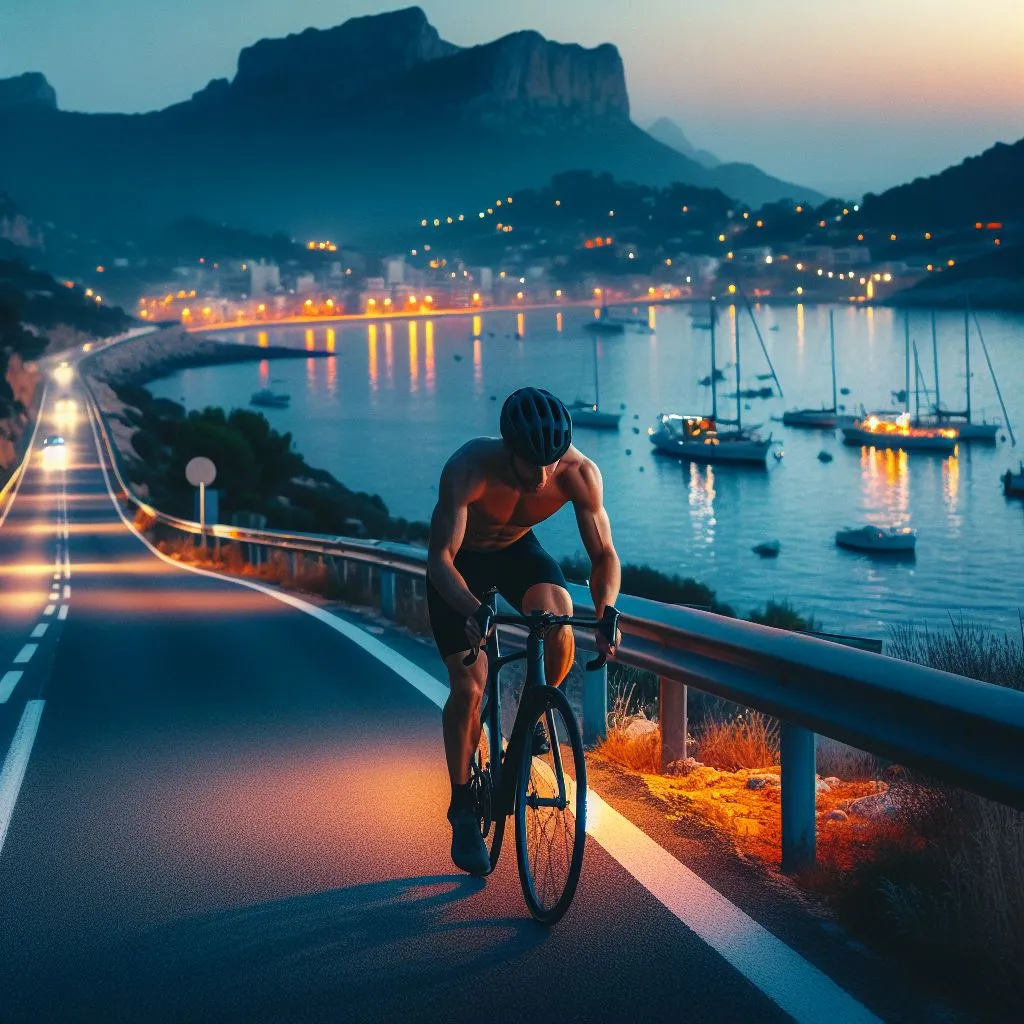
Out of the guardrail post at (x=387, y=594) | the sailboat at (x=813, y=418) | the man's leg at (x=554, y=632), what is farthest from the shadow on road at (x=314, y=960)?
the sailboat at (x=813, y=418)

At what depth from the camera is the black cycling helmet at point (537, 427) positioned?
5.17 m

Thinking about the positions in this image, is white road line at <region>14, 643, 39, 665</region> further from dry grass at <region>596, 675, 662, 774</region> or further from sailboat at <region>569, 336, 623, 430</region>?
sailboat at <region>569, 336, 623, 430</region>

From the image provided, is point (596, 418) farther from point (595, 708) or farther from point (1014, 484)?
point (595, 708)

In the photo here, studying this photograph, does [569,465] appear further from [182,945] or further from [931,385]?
[931,385]

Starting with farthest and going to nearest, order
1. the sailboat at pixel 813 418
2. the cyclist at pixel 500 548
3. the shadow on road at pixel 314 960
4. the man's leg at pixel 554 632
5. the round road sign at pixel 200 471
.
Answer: the sailboat at pixel 813 418, the round road sign at pixel 200 471, the man's leg at pixel 554 632, the cyclist at pixel 500 548, the shadow on road at pixel 314 960

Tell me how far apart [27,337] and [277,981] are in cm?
17533

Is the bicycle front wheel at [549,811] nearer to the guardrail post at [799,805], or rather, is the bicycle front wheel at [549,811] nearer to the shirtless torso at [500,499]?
the shirtless torso at [500,499]

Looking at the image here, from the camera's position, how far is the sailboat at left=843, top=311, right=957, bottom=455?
11550 centimetres

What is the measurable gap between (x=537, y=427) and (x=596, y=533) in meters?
0.70

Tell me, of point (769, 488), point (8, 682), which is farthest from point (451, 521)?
point (769, 488)

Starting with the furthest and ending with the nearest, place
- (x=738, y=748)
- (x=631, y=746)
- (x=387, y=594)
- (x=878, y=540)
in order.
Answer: (x=878, y=540) < (x=387, y=594) < (x=738, y=748) < (x=631, y=746)

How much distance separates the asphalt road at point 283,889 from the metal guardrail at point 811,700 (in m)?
0.70

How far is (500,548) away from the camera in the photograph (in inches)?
234

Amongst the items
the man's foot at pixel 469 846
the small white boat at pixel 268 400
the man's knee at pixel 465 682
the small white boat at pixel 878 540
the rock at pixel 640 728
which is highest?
the small white boat at pixel 268 400
